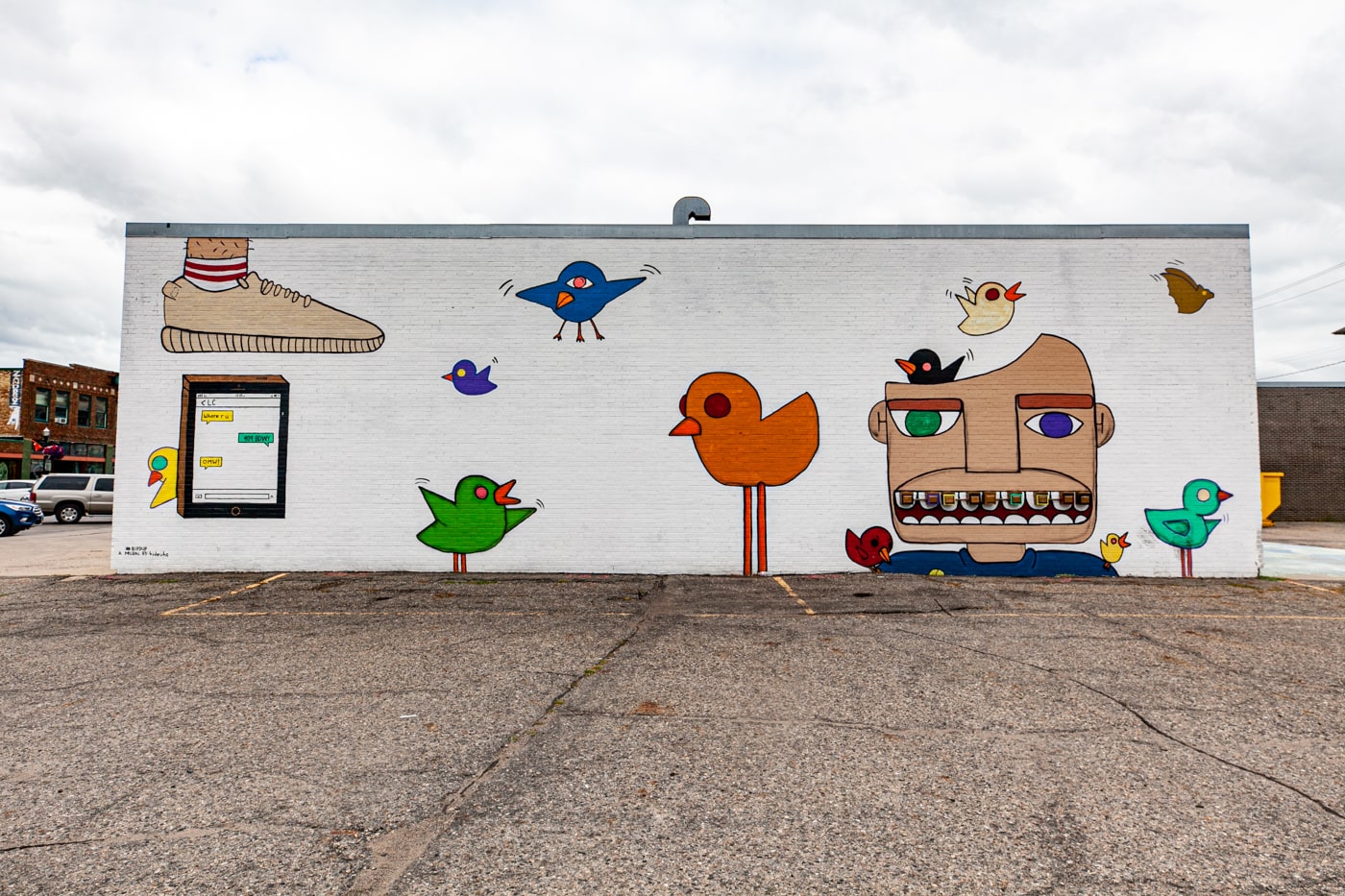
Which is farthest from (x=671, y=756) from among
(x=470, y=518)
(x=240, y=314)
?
(x=240, y=314)

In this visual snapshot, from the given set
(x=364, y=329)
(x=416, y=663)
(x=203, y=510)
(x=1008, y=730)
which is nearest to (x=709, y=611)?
(x=416, y=663)

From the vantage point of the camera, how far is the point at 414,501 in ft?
37.6

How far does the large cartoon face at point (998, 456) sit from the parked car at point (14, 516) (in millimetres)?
23298

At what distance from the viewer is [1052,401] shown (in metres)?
11.4

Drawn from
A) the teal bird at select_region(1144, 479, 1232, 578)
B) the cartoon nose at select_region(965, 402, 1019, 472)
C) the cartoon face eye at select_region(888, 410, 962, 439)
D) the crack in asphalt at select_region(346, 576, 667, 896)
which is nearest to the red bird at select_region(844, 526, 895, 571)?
the cartoon face eye at select_region(888, 410, 962, 439)

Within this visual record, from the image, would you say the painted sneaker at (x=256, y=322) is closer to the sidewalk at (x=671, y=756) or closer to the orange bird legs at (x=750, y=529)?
the sidewalk at (x=671, y=756)

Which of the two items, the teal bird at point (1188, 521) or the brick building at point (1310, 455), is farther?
the brick building at point (1310, 455)

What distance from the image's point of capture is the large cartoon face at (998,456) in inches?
445

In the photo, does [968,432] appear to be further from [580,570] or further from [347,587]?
[347,587]

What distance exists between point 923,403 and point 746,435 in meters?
2.98

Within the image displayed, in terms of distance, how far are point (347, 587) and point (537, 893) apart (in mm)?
8552

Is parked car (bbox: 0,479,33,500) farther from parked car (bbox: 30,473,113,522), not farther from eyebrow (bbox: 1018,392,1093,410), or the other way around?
eyebrow (bbox: 1018,392,1093,410)

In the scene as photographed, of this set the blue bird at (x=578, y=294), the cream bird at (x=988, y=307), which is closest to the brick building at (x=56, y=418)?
the blue bird at (x=578, y=294)

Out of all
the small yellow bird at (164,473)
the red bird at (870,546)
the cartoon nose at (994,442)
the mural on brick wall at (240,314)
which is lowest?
the red bird at (870,546)
